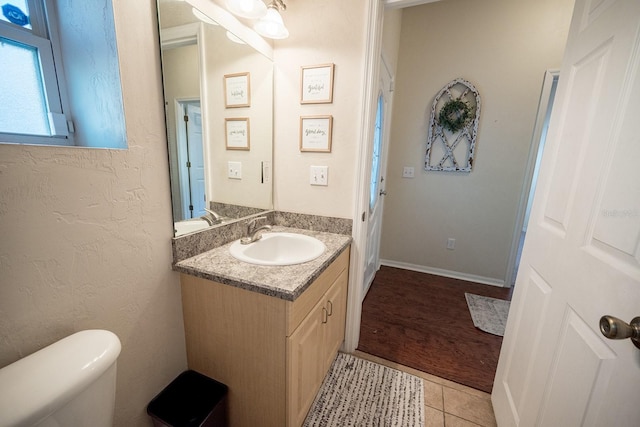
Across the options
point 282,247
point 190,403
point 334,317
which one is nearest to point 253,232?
point 282,247

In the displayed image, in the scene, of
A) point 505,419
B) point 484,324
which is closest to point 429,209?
point 484,324

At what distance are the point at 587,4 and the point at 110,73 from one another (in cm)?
161

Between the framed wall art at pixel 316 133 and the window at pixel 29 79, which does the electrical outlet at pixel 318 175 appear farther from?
the window at pixel 29 79

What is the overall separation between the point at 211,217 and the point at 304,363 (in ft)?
2.63

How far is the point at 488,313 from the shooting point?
2.12m

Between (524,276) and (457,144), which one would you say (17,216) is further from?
(457,144)

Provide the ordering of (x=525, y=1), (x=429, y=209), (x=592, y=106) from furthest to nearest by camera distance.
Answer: (x=429, y=209), (x=525, y=1), (x=592, y=106)

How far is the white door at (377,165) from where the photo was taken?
6.78ft

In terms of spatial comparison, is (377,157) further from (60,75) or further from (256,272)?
(60,75)

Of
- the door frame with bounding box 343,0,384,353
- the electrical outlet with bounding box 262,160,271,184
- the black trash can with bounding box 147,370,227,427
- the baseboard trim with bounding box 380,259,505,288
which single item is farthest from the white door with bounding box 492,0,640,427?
the baseboard trim with bounding box 380,259,505,288

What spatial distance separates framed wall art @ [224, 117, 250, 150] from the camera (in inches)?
51.5

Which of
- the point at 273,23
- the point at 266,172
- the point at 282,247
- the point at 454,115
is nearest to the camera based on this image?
the point at 273,23

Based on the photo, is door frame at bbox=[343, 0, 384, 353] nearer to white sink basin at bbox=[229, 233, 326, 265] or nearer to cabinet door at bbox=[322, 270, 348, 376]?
cabinet door at bbox=[322, 270, 348, 376]

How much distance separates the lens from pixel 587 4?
838mm
